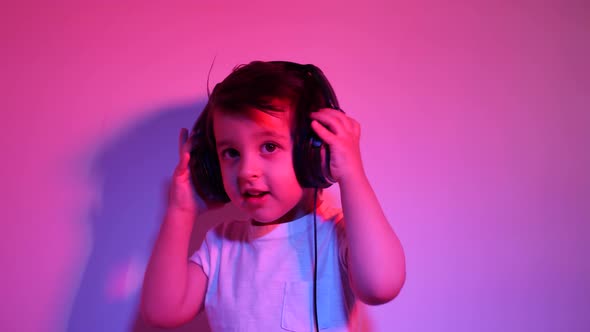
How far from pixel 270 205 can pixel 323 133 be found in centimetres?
14

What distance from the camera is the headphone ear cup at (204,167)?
0.68 metres

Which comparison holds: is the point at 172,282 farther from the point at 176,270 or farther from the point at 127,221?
the point at 127,221

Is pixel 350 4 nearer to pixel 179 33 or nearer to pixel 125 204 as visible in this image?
pixel 179 33

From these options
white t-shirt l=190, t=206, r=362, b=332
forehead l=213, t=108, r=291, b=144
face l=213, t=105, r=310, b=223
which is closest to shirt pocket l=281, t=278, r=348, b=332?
white t-shirt l=190, t=206, r=362, b=332

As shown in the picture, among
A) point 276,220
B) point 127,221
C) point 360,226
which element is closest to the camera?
point 360,226

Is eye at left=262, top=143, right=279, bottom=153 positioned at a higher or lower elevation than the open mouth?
higher

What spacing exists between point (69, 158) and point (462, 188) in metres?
0.84

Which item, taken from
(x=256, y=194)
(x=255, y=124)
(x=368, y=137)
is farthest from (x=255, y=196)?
(x=368, y=137)

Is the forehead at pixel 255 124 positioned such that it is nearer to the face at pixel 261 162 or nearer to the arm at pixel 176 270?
the face at pixel 261 162

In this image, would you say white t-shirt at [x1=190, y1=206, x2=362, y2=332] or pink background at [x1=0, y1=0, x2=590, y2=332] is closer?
white t-shirt at [x1=190, y1=206, x2=362, y2=332]

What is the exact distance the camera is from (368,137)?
2.86 feet

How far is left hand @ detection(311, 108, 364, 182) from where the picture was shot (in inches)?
22.3

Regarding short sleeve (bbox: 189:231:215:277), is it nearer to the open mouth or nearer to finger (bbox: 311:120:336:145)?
the open mouth

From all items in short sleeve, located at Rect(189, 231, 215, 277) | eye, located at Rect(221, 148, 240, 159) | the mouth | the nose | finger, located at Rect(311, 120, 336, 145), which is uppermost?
finger, located at Rect(311, 120, 336, 145)
